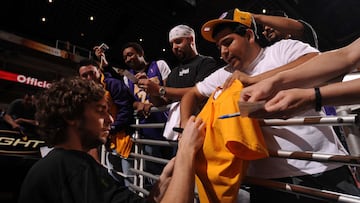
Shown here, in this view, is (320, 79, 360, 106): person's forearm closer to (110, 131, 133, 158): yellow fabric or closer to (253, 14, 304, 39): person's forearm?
(253, 14, 304, 39): person's forearm

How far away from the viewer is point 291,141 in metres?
1.09

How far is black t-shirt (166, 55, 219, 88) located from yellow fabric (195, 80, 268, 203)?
96 centimetres

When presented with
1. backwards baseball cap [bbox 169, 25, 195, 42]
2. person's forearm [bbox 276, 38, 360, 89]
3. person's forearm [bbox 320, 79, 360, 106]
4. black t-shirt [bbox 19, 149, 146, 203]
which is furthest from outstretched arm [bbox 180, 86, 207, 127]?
backwards baseball cap [bbox 169, 25, 195, 42]

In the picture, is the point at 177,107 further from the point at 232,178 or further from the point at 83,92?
the point at 232,178

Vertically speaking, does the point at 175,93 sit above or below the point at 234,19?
below

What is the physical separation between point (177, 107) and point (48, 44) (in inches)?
325

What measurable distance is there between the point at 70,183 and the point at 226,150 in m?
0.70

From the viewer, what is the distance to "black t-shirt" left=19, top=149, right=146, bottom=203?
109 cm

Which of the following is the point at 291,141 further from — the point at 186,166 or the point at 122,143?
the point at 122,143

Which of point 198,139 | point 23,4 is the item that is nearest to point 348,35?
point 198,139

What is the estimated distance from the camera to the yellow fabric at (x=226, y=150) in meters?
0.94

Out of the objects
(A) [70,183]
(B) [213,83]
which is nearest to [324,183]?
(B) [213,83]

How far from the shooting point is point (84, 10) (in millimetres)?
7660

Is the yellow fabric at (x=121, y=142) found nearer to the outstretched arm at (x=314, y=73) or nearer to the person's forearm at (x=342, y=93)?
the outstretched arm at (x=314, y=73)
